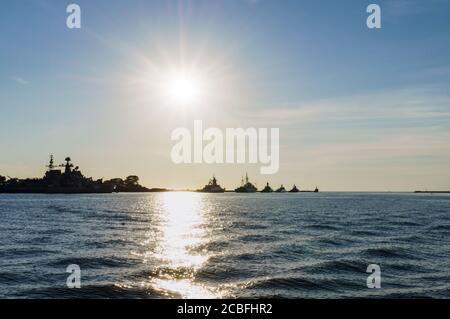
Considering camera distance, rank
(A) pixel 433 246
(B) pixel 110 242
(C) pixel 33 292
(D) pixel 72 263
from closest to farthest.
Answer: (C) pixel 33 292 → (D) pixel 72 263 → (A) pixel 433 246 → (B) pixel 110 242

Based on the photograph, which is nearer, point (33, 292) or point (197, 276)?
point (33, 292)

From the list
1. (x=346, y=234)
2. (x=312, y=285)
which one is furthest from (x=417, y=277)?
(x=346, y=234)

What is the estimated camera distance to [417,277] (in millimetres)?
32812

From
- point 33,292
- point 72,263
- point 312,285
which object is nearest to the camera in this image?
point 33,292

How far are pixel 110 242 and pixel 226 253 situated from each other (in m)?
16.0

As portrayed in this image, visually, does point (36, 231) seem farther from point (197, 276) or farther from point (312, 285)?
point (312, 285)

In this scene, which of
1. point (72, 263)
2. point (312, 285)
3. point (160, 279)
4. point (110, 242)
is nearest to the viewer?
point (312, 285)
